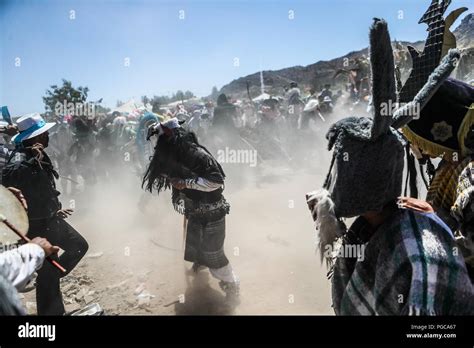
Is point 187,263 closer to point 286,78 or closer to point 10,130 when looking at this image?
point 10,130

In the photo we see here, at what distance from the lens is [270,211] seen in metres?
7.06

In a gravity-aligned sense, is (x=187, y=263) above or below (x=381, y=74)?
below

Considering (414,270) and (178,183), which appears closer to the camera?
(414,270)

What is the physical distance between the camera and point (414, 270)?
1389 millimetres

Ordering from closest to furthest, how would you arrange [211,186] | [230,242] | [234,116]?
[211,186]
[230,242]
[234,116]

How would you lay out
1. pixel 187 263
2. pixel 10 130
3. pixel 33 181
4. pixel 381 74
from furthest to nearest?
pixel 187 263, pixel 10 130, pixel 33 181, pixel 381 74

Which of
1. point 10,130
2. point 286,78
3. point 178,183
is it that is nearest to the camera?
point 178,183

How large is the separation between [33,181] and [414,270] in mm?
3345

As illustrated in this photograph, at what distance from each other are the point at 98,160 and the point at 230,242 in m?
5.74

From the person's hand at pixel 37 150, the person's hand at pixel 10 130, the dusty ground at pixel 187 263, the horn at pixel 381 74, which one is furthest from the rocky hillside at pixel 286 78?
the horn at pixel 381 74

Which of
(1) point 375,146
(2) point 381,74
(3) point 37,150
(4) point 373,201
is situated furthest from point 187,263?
(2) point 381,74
